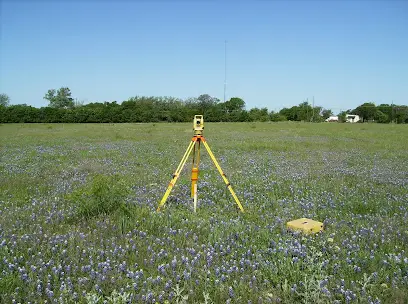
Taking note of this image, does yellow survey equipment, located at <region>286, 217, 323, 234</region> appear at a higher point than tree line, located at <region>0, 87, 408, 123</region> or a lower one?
lower

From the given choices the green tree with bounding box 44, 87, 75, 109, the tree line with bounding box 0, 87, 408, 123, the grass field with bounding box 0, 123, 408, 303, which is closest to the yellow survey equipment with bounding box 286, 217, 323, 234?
the grass field with bounding box 0, 123, 408, 303

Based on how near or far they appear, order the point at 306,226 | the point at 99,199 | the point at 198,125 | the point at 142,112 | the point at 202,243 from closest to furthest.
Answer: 1. the point at 202,243
2. the point at 306,226
3. the point at 99,199
4. the point at 198,125
5. the point at 142,112

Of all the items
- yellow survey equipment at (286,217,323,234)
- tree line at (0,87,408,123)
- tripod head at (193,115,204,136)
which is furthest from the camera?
tree line at (0,87,408,123)

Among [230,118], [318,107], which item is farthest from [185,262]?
[318,107]

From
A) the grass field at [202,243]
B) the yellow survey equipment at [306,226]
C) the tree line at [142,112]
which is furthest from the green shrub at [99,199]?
the tree line at [142,112]

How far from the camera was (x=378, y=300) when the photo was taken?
3406 millimetres

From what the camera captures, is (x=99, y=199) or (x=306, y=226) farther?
(x=99, y=199)

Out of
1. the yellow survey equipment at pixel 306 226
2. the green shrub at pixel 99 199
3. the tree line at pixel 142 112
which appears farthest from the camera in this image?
the tree line at pixel 142 112

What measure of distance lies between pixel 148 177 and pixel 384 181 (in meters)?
6.56

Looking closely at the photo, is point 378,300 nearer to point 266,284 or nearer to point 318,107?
point 266,284

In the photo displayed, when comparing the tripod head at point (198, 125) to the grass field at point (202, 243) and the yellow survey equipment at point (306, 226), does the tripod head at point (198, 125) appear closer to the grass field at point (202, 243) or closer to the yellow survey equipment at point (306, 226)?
the grass field at point (202, 243)

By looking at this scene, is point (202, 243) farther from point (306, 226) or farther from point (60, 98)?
point (60, 98)

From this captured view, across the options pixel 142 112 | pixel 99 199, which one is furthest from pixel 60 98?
pixel 99 199

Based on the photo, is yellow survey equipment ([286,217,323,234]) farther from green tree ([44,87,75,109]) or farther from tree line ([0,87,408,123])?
green tree ([44,87,75,109])
